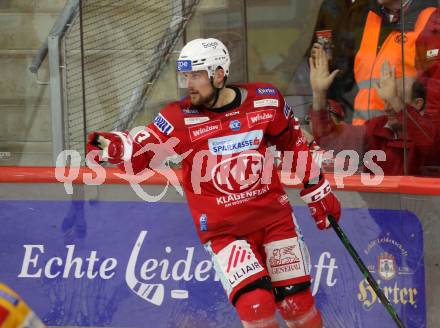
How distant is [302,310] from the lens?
568 centimetres

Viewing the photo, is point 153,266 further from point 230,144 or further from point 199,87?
point 199,87

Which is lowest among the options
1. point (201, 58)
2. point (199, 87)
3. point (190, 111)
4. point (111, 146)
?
point (111, 146)

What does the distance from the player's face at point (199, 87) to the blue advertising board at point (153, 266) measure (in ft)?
4.14

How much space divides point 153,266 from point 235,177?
134cm

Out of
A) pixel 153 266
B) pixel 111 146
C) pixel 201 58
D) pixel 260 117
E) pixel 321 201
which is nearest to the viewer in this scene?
pixel 111 146

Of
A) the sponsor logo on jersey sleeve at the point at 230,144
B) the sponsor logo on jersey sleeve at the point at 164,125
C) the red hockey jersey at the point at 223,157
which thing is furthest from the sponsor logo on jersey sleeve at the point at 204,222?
the sponsor logo on jersey sleeve at the point at 164,125

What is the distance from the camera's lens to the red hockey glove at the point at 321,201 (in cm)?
586

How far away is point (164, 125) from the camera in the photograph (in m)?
5.64

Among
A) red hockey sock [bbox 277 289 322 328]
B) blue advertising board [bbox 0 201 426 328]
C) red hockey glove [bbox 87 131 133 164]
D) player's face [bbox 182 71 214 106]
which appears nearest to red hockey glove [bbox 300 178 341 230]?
red hockey sock [bbox 277 289 322 328]

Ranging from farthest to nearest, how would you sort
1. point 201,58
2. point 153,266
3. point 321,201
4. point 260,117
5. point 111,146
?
1. point 153,266
2. point 321,201
3. point 260,117
4. point 201,58
5. point 111,146

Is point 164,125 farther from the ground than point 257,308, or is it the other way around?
point 164,125

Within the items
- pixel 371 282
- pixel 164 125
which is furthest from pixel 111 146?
pixel 371 282

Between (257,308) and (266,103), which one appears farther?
(266,103)

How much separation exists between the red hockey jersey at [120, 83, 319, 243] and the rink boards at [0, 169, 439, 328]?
3.15ft
